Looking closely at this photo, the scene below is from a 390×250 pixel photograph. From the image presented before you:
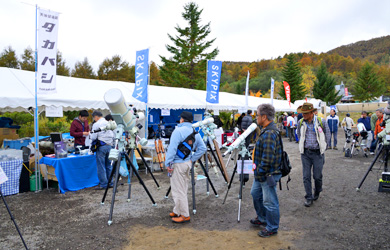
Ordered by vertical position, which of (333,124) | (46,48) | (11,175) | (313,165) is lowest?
(11,175)

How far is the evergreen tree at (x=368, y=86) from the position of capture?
5366 cm

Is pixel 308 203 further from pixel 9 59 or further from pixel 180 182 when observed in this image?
pixel 9 59

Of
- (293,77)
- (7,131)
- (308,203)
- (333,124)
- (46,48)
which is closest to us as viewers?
(308,203)

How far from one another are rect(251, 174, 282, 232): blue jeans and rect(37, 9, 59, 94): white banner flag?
507 cm

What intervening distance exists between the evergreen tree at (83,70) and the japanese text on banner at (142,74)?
21825 mm

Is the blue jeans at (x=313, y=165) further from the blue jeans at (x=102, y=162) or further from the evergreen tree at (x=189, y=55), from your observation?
the evergreen tree at (x=189, y=55)

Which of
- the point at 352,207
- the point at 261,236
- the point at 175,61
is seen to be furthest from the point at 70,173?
the point at 175,61

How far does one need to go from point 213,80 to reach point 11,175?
21.5 feet

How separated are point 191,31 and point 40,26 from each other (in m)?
28.9

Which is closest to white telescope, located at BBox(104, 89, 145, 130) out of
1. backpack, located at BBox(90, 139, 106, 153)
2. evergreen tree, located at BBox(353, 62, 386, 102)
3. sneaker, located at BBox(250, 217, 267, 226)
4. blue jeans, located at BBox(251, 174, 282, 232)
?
backpack, located at BBox(90, 139, 106, 153)

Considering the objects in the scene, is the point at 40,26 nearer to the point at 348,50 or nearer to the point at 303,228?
the point at 303,228

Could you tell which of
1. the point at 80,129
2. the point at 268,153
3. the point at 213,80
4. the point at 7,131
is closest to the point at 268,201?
the point at 268,153

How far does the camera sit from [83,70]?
90.2 feet

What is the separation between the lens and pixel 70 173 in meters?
5.94
